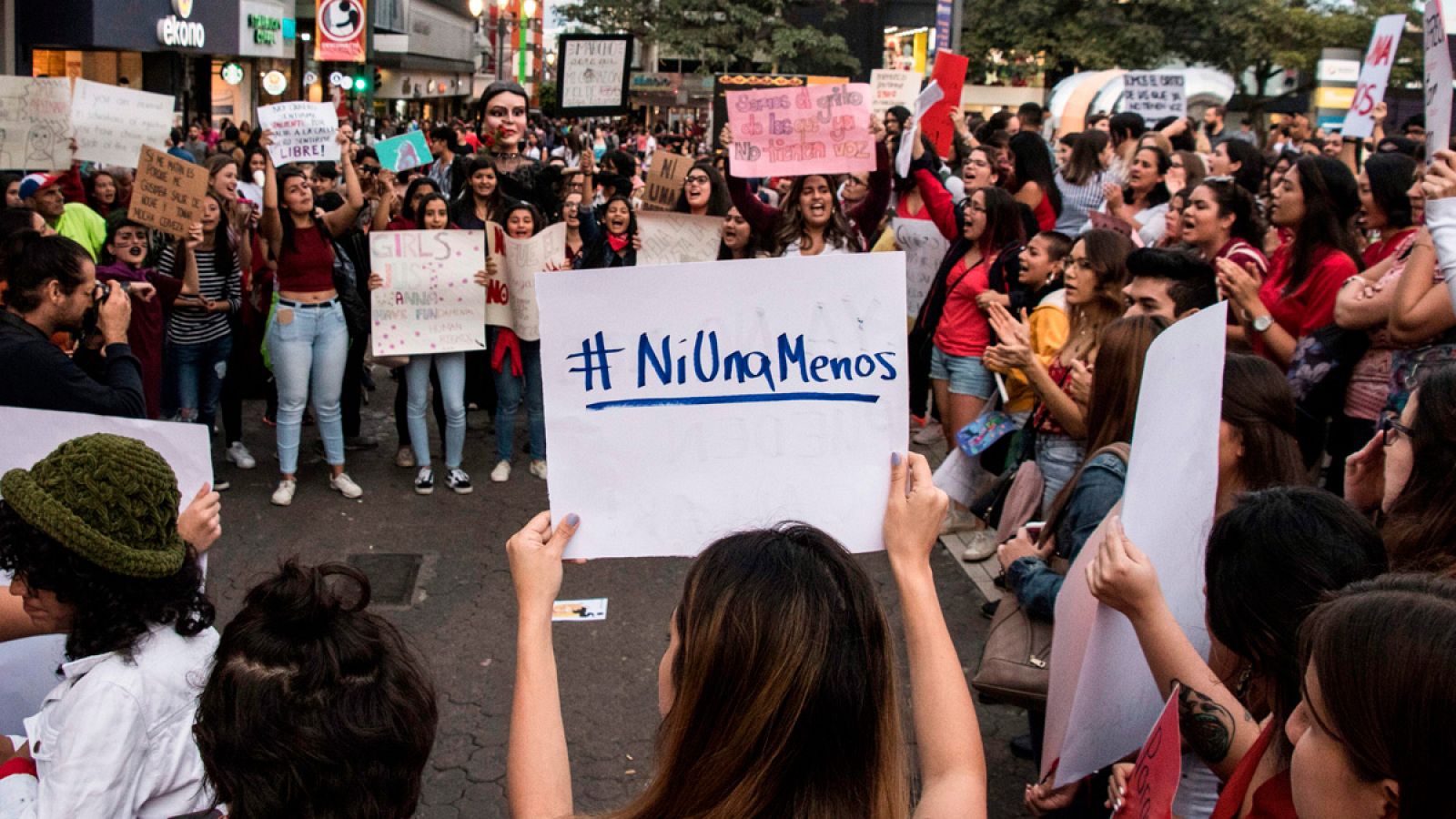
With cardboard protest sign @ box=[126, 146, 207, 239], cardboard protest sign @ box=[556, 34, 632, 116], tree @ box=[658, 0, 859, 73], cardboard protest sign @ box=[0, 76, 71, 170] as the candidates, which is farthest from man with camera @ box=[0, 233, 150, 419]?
tree @ box=[658, 0, 859, 73]

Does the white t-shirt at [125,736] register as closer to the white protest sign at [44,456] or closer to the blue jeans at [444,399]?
the white protest sign at [44,456]

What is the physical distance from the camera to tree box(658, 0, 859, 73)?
39.3 metres

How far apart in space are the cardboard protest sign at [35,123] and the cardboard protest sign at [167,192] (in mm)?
2202

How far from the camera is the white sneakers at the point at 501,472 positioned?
7902 millimetres

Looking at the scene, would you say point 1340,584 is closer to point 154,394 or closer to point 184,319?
point 154,394

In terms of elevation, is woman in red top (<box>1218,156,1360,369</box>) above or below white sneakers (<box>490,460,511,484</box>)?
above

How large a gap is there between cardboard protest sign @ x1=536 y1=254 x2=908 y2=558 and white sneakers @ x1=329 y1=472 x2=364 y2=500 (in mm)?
5422

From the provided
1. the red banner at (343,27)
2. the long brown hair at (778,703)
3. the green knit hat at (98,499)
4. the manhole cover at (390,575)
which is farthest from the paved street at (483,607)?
the red banner at (343,27)

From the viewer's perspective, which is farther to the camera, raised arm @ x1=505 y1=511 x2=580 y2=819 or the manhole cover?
the manhole cover

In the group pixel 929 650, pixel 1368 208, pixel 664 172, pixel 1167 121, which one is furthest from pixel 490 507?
pixel 1167 121

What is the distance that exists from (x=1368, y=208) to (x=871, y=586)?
4.72 m

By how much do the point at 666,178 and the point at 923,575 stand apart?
747cm

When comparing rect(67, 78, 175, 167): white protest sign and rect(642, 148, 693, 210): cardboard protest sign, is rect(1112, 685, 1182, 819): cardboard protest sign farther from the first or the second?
rect(67, 78, 175, 167): white protest sign

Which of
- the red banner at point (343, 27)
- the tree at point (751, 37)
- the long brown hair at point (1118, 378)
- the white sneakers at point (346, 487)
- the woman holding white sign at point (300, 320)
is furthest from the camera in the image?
the tree at point (751, 37)
